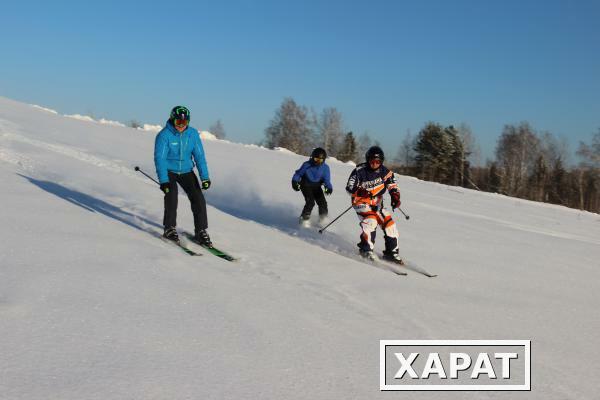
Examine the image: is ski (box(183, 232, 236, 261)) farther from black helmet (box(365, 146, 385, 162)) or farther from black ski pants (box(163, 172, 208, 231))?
black helmet (box(365, 146, 385, 162))

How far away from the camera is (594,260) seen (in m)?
9.04

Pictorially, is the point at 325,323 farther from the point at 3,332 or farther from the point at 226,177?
the point at 226,177

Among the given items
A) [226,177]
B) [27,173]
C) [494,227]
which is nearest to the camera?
[27,173]

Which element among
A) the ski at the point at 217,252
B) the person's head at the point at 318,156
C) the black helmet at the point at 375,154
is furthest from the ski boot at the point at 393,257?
the person's head at the point at 318,156

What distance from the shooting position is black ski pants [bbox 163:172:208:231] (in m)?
6.81

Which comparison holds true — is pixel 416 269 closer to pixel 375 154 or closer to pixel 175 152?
pixel 375 154

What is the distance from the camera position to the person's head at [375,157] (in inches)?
297

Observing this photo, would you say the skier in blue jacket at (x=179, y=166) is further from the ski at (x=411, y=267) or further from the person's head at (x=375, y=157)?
the ski at (x=411, y=267)

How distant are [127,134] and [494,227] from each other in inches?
708

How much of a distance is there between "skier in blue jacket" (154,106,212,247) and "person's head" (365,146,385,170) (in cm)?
246

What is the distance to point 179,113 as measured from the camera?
22.5 feet

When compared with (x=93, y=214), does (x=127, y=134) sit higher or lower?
higher

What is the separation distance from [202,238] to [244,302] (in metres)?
2.60

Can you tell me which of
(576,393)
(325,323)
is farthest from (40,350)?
(576,393)
